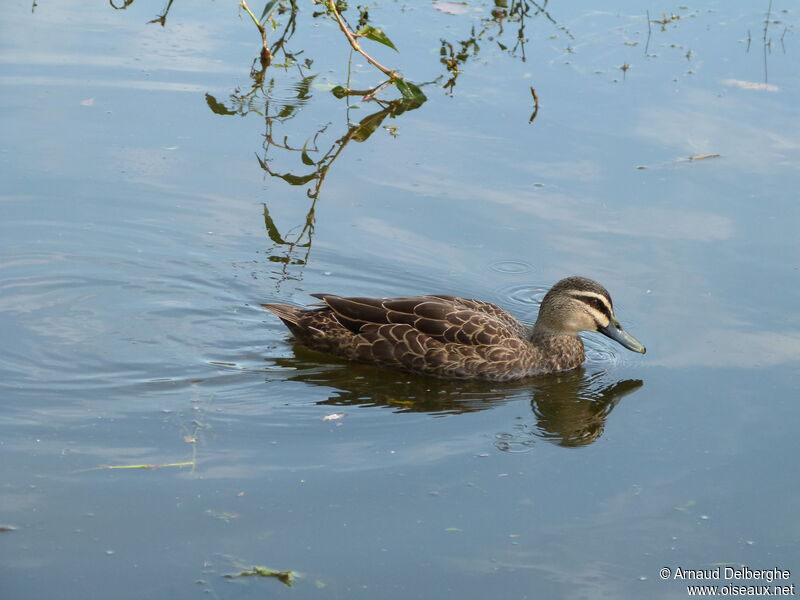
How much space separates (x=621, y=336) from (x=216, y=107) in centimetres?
542

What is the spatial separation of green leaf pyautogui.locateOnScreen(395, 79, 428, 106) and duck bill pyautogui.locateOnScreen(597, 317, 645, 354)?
4.34 metres

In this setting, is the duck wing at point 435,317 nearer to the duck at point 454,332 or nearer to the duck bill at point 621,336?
the duck at point 454,332

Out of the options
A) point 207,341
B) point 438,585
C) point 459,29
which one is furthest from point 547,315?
point 459,29

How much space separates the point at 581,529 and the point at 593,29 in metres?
9.63

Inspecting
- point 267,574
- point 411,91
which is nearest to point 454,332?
point 267,574

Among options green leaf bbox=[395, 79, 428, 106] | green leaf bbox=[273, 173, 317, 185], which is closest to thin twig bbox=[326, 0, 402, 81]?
green leaf bbox=[395, 79, 428, 106]

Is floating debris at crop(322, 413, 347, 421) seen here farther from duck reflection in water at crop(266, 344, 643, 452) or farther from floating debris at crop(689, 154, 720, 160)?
floating debris at crop(689, 154, 720, 160)

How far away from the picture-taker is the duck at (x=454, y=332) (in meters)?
8.81

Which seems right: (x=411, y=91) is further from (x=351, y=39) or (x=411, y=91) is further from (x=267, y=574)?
(x=267, y=574)

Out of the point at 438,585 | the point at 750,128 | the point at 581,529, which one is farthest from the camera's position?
the point at 750,128

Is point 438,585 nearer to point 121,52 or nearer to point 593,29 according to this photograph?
point 121,52

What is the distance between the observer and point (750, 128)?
12.3m

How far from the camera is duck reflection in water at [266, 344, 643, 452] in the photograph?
7.96m

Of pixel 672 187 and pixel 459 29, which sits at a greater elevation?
pixel 459 29
